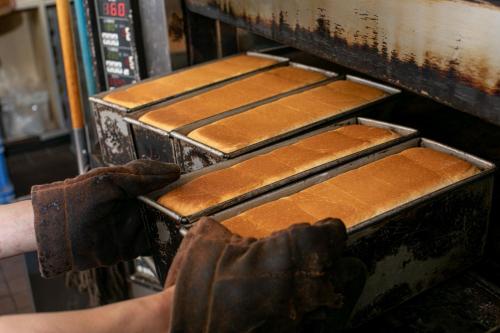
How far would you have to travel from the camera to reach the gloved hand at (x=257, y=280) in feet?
3.37

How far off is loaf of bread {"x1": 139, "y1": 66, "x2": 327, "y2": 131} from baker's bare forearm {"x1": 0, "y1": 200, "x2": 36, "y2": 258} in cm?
42

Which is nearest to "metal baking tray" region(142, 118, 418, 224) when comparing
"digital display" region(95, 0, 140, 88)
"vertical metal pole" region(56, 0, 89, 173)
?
"digital display" region(95, 0, 140, 88)

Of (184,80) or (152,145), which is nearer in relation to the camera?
(152,145)

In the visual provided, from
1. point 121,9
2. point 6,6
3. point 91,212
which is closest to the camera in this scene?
point 91,212

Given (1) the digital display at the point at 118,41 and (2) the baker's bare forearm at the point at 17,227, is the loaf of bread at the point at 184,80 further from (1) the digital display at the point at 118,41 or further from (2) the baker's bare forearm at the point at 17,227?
(2) the baker's bare forearm at the point at 17,227

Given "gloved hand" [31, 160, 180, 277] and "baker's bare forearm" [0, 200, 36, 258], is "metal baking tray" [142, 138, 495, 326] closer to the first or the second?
"gloved hand" [31, 160, 180, 277]

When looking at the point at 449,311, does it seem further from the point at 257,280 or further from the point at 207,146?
the point at 207,146

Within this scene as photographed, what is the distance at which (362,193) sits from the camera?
131 centimetres

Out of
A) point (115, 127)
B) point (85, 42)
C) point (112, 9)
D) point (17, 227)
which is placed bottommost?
point (17, 227)

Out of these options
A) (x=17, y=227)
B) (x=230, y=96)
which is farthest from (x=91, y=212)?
(x=230, y=96)

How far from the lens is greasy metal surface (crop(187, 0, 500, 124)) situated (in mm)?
1255

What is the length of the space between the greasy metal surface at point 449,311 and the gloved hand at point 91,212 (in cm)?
55

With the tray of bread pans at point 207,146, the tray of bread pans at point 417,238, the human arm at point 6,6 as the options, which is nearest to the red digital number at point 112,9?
the tray of bread pans at point 207,146

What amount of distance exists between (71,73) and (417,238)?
177cm
